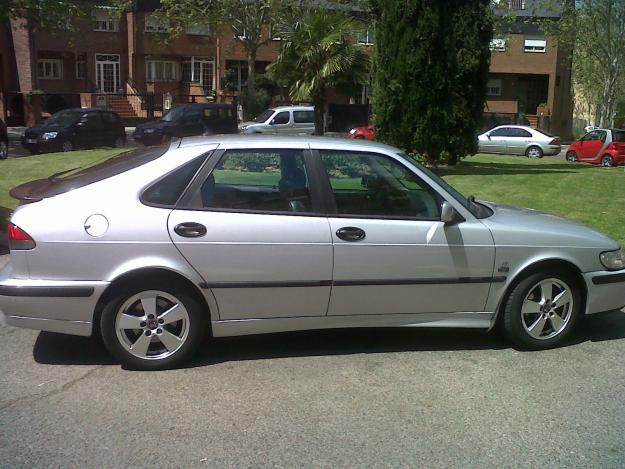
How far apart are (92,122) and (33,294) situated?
69.9ft

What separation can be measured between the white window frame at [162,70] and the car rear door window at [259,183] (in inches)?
1559

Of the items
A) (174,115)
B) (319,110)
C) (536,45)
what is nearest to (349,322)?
(319,110)

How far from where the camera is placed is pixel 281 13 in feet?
102

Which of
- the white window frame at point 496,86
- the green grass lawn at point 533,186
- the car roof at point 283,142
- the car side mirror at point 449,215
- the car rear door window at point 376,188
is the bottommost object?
the green grass lawn at point 533,186

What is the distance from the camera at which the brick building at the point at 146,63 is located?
38.3m

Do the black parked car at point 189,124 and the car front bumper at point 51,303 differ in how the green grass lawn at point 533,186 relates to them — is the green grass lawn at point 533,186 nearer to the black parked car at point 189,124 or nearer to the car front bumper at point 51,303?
the car front bumper at point 51,303

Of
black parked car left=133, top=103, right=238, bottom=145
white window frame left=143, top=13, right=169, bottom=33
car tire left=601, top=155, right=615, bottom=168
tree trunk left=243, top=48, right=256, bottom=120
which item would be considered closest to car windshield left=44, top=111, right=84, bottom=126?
black parked car left=133, top=103, right=238, bottom=145

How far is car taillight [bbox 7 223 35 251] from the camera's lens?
14.9 feet

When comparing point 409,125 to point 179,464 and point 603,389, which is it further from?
point 179,464

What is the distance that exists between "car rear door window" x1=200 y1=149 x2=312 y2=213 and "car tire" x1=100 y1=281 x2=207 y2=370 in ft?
2.26

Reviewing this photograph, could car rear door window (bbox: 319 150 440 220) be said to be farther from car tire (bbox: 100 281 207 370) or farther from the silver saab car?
car tire (bbox: 100 281 207 370)

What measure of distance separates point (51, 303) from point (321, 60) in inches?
571

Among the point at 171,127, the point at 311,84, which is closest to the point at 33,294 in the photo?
the point at 311,84

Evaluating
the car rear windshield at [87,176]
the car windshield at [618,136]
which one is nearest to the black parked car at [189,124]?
the car windshield at [618,136]
